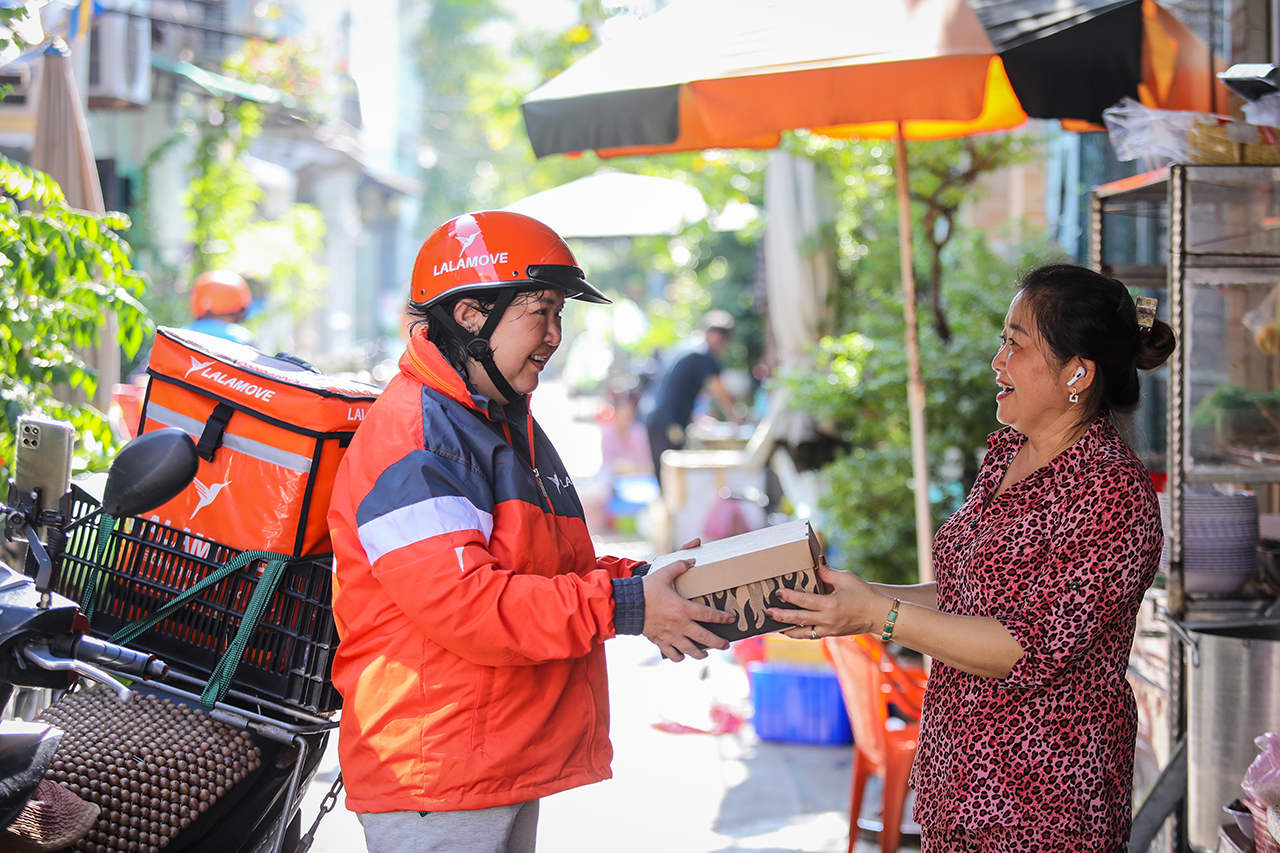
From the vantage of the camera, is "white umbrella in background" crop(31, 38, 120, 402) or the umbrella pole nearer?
the umbrella pole

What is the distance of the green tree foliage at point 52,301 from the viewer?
3174mm

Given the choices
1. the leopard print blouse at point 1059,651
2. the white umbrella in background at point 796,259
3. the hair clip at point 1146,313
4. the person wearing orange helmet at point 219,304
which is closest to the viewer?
the leopard print blouse at point 1059,651

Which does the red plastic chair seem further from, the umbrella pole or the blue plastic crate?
the blue plastic crate

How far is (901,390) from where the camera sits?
6.27 m

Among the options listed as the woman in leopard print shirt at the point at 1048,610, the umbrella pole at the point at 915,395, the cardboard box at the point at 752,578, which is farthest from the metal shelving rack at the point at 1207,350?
the cardboard box at the point at 752,578

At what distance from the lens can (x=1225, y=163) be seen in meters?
3.55

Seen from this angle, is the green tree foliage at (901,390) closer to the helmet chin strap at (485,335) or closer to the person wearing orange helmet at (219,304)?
the person wearing orange helmet at (219,304)

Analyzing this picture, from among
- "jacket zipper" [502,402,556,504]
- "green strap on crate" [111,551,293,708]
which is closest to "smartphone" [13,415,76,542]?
"green strap on crate" [111,551,293,708]

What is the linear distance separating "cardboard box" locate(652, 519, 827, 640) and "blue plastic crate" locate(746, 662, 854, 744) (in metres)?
3.42

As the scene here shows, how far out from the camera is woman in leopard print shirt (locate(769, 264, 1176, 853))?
2.14 meters

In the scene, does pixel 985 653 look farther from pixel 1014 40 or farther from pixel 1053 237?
pixel 1053 237

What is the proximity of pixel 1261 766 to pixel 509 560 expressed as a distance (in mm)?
1862

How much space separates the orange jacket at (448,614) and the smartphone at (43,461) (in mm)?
556

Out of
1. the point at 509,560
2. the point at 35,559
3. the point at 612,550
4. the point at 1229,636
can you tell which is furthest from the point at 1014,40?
the point at 612,550
